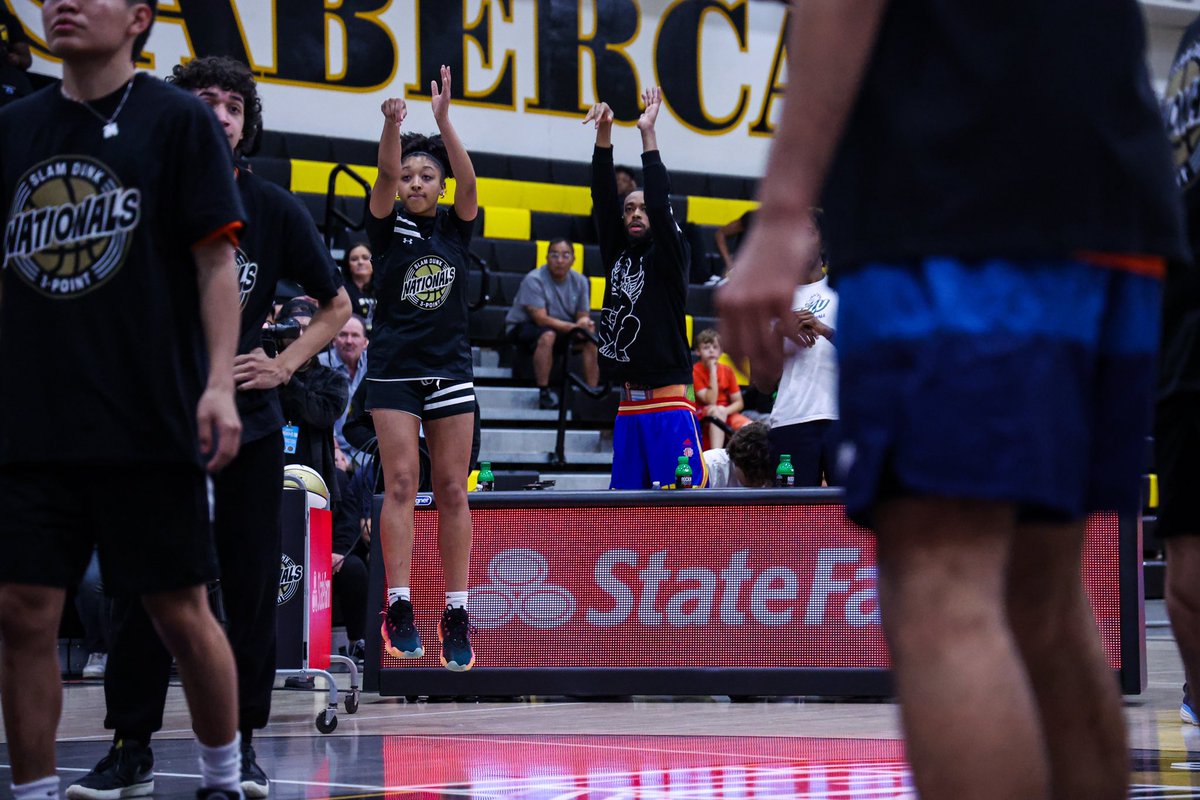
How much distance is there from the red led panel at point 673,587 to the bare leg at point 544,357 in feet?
17.8

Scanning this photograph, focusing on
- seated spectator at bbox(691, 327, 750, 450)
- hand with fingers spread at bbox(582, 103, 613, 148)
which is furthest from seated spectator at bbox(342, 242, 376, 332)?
hand with fingers spread at bbox(582, 103, 613, 148)

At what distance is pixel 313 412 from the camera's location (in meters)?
6.90

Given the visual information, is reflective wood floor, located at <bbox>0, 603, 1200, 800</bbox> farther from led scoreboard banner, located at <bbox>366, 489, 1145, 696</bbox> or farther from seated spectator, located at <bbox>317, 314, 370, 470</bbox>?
seated spectator, located at <bbox>317, 314, 370, 470</bbox>

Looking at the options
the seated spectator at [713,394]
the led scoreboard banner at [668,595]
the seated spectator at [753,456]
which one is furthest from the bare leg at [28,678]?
the seated spectator at [713,394]

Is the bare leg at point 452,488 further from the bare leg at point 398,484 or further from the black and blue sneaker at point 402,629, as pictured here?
the black and blue sneaker at point 402,629

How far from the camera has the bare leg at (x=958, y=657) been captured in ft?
4.84

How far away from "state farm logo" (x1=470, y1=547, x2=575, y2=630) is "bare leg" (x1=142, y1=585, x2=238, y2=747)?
3.35 m

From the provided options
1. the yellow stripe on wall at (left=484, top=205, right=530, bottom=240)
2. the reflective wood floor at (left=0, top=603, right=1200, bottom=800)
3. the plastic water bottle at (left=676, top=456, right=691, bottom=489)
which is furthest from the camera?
the yellow stripe on wall at (left=484, top=205, right=530, bottom=240)

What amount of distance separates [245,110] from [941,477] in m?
2.89

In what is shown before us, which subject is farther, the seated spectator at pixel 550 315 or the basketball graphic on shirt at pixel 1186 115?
the seated spectator at pixel 550 315

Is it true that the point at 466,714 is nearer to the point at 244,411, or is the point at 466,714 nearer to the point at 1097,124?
the point at 244,411

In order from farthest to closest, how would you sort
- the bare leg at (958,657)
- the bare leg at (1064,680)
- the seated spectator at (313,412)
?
1. the seated spectator at (313,412)
2. the bare leg at (1064,680)
3. the bare leg at (958,657)

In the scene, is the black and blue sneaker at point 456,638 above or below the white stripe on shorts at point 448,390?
below

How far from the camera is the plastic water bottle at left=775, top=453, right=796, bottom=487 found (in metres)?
6.54
